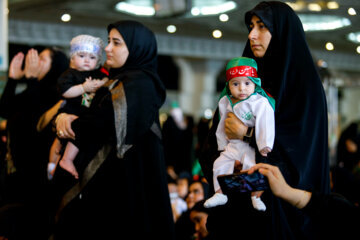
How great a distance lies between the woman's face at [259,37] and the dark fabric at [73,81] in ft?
3.80

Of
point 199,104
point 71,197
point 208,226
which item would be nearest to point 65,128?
point 71,197

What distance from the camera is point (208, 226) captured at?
97.0 inches

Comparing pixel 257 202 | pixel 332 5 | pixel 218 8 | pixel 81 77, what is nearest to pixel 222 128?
pixel 257 202

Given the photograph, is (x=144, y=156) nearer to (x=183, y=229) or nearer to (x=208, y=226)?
(x=208, y=226)

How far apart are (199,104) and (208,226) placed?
37.6 feet

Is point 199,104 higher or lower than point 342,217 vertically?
lower

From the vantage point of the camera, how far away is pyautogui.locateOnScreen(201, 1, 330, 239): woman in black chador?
2188 mm

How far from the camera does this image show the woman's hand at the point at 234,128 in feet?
7.28

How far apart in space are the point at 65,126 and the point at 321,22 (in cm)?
191

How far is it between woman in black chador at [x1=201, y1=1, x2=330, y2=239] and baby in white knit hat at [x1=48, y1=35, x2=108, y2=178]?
1112 mm

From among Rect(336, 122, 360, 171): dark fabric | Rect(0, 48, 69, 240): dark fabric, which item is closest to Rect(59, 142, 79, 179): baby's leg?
Rect(0, 48, 69, 240): dark fabric

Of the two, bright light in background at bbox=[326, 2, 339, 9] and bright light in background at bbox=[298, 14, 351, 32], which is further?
bright light in background at bbox=[298, 14, 351, 32]

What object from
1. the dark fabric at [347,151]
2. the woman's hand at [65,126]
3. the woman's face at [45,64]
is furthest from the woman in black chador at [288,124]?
the dark fabric at [347,151]

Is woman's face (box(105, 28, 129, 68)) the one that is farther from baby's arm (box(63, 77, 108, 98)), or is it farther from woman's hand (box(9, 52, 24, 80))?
woman's hand (box(9, 52, 24, 80))
